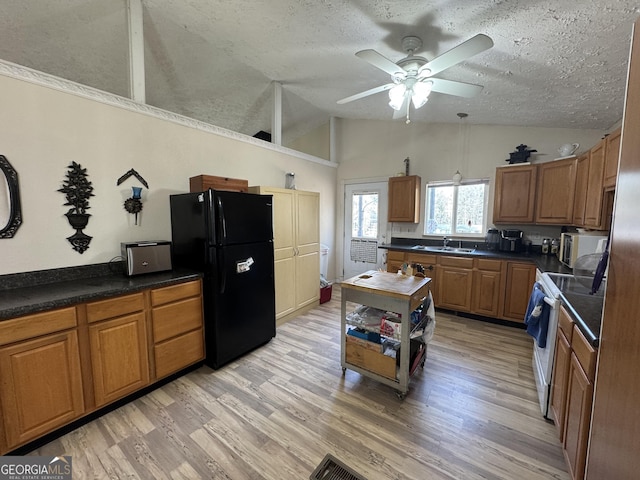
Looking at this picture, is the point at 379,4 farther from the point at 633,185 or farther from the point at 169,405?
the point at 169,405

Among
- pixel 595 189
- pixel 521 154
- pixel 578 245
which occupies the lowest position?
pixel 578 245

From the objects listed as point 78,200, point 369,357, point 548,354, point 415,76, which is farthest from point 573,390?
point 78,200

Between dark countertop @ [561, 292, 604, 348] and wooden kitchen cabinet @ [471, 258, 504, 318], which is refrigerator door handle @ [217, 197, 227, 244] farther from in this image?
wooden kitchen cabinet @ [471, 258, 504, 318]

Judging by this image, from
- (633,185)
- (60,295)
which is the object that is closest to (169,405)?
(60,295)

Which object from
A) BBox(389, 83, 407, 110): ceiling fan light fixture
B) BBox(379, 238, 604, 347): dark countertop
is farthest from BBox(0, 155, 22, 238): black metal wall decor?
BBox(379, 238, 604, 347): dark countertop

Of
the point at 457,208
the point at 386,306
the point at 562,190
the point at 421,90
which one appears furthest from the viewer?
the point at 457,208

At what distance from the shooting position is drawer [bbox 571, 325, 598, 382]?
1.16 metres

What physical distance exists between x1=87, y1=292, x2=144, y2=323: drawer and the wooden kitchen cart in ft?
5.25

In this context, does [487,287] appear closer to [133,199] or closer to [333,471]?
[333,471]

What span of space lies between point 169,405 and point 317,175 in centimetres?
384

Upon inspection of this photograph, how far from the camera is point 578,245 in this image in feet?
8.38

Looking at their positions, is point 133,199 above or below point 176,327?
above

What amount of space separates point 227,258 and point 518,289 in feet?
11.2

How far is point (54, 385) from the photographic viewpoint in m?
1.62
